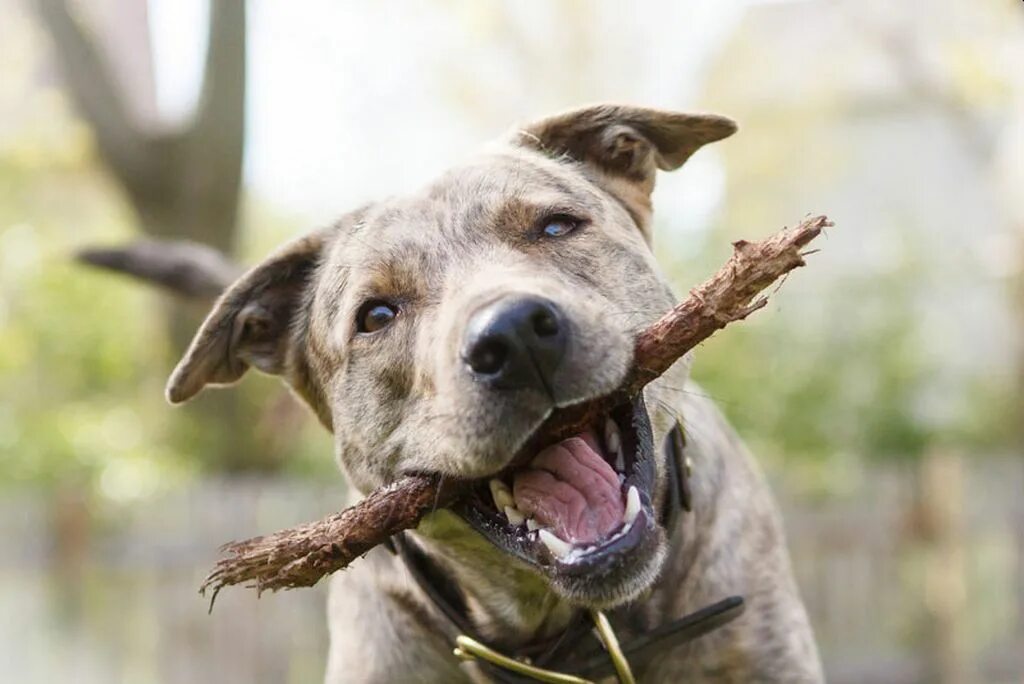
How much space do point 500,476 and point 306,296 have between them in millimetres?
1200

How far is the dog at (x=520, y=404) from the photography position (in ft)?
9.58

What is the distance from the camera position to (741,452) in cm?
422

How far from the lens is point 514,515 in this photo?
312 cm

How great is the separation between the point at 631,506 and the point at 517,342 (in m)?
0.49

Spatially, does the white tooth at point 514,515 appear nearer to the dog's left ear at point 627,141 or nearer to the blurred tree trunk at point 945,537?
the dog's left ear at point 627,141

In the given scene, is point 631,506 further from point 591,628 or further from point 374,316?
point 374,316

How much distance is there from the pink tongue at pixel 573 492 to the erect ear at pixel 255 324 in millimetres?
1211

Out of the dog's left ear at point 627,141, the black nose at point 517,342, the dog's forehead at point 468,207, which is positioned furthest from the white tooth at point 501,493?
the dog's left ear at point 627,141

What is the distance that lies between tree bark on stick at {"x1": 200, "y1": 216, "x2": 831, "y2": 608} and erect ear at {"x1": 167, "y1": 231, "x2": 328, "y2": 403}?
93 cm

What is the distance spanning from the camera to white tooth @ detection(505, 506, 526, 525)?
10.2ft

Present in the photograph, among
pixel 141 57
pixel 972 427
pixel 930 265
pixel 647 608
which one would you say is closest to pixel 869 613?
pixel 972 427

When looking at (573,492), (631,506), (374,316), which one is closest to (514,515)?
(573,492)

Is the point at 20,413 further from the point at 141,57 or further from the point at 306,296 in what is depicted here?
the point at 141,57

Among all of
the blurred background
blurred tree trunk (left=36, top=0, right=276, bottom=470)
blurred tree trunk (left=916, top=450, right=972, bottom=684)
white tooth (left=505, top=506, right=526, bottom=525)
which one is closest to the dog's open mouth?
white tooth (left=505, top=506, right=526, bottom=525)
